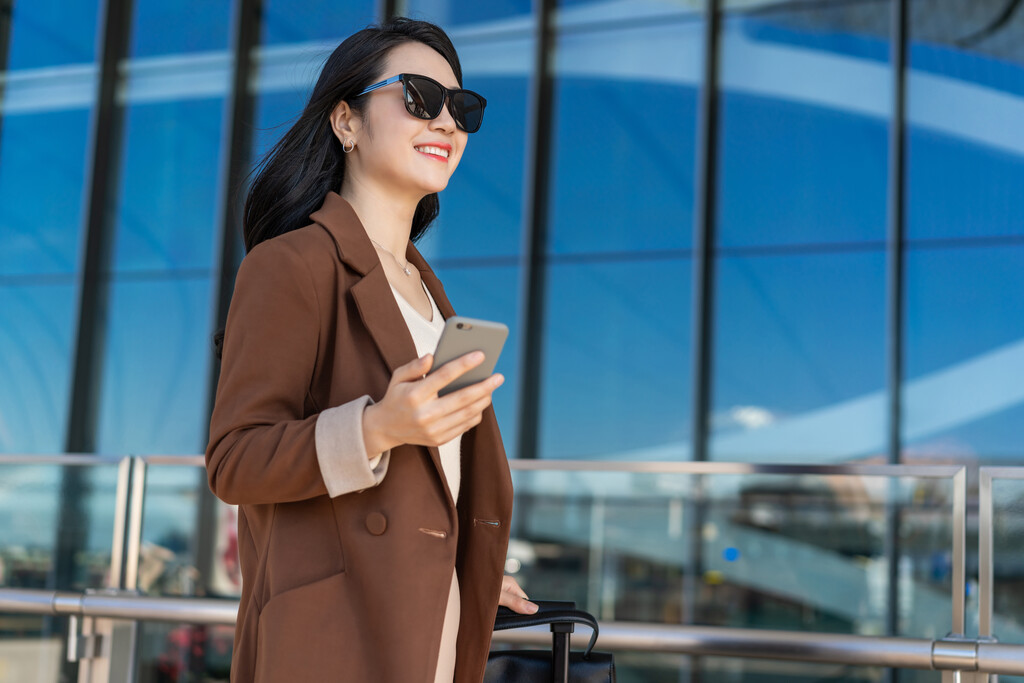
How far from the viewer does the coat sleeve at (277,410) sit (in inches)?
40.3

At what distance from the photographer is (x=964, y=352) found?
20.3 ft

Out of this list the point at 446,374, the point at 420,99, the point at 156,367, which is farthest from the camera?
the point at 156,367

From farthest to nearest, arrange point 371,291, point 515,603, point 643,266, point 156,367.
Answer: point 156,367 < point 643,266 < point 515,603 < point 371,291

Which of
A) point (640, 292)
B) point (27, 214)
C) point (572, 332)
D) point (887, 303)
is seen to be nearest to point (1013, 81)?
point (887, 303)

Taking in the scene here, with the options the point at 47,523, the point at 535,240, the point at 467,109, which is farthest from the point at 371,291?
the point at 535,240

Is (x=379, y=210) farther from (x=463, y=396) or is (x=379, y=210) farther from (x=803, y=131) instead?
(x=803, y=131)

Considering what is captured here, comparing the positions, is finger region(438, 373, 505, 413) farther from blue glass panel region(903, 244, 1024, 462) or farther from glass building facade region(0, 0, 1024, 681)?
blue glass panel region(903, 244, 1024, 462)

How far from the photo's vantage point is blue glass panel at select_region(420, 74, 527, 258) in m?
7.19

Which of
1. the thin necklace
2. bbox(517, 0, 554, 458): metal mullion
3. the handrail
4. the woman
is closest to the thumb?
the woman

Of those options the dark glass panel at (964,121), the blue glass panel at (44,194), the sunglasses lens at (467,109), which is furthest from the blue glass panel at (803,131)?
the sunglasses lens at (467,109)

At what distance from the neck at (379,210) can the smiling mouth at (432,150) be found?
74 millimetres

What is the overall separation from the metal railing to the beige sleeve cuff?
4.32 feet

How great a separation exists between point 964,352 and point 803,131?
1.80 m

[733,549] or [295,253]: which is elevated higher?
[295,253]
